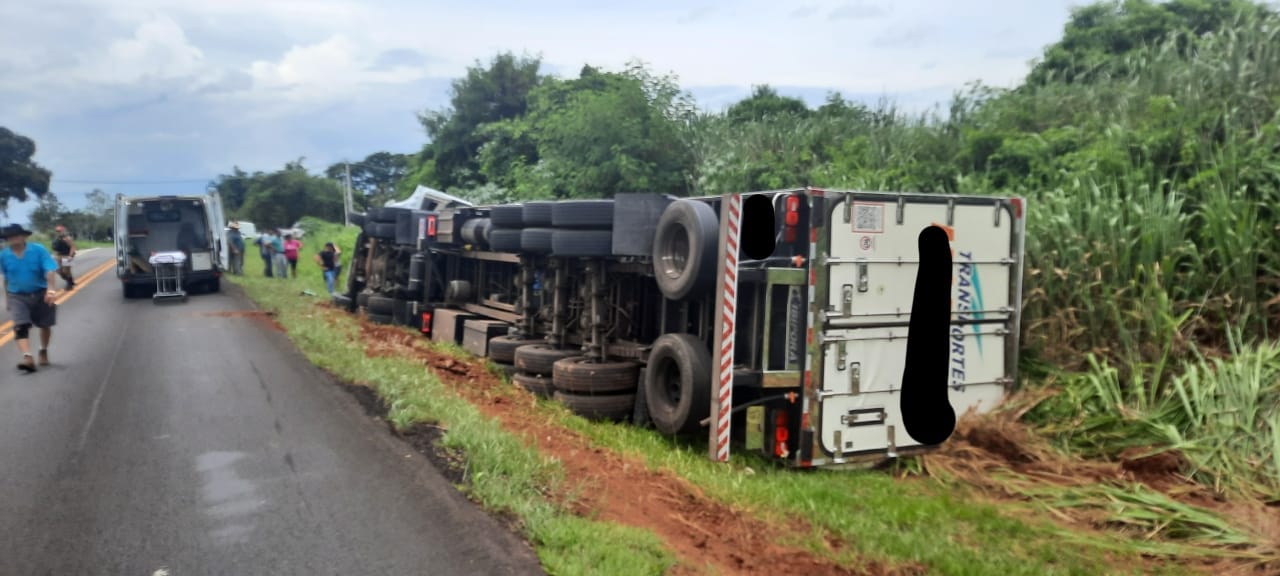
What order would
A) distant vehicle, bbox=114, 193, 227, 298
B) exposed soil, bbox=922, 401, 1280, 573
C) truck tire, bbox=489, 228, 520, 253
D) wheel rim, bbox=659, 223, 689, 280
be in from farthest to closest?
distant vehicle, bbox=114, 193, 227, 298, truck tire, bbox=489, 228, 520, 253, wheel rim, bbox=659, 223, 689, 280, exposed soil, bbox=922, 401, 1280, 573

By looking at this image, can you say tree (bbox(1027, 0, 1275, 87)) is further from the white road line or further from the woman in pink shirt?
the woman in pink shirt

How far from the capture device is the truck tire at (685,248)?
7.66m

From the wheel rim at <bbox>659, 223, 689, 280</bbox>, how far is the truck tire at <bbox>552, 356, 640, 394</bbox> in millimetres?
1282

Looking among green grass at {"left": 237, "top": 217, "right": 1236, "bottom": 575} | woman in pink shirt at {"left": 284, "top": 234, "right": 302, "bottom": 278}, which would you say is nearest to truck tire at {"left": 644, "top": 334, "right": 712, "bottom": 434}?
green grass at {"left": 237, "top": 217, "right": 1236, "bottom": 575}

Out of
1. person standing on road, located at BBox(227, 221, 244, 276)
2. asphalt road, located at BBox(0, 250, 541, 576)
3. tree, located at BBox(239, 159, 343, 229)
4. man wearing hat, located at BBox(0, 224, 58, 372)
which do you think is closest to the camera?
asphalt road, located at BBox(0, 250, 541, 576)

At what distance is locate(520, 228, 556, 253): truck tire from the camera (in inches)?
403

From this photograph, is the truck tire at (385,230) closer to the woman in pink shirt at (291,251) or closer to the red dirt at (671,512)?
the red dirt at (671,512)

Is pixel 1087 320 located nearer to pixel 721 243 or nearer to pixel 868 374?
pixel 868 374

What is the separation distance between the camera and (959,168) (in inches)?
527

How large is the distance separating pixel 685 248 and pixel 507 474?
104 inches

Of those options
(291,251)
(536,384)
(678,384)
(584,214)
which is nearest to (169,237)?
(291,251)

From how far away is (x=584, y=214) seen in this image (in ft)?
31.1

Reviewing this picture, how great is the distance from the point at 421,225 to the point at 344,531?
10454mm

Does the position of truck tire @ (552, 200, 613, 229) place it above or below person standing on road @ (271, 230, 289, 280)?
above
